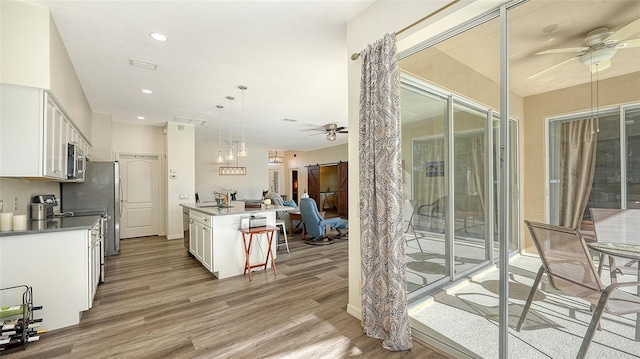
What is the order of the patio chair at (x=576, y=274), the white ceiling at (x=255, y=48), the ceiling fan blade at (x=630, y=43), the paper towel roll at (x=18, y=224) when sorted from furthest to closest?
the paper towel roll at (x=18, y=224), the white ceiling at (x=255, y=48), the patio chair at (x=576, y=274), the ceiling fan blade at (x=630, y=43)

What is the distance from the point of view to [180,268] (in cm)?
415

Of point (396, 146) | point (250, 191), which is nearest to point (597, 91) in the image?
point (396, 146)

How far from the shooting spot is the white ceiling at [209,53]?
2.38 meters

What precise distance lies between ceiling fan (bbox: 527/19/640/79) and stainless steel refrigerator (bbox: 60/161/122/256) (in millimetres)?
6178

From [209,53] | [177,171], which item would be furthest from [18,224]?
[177,171]

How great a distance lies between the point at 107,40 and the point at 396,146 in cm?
326

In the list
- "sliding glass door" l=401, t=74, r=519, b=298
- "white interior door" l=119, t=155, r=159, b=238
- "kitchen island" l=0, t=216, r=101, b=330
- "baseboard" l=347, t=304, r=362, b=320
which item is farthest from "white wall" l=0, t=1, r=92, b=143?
"white interior door" l=119, t=155, r=159, b=238

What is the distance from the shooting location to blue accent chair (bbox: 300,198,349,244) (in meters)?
5.68

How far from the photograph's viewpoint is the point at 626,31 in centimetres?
143

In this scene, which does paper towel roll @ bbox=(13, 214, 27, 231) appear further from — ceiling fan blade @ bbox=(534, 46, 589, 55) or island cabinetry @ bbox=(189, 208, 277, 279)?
ceiling fan blade @ bbox=(534, 46, 589, 55)

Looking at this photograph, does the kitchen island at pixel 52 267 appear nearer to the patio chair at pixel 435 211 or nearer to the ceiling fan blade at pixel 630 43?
the patio chair at pixel 435 211

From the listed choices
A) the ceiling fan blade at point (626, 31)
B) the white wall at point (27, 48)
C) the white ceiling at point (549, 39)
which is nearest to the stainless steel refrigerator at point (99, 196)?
the white wall at point (27, 48)

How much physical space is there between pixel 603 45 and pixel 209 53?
3.46 meters

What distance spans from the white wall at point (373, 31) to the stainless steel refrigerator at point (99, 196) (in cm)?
445
